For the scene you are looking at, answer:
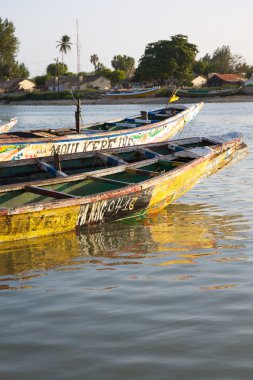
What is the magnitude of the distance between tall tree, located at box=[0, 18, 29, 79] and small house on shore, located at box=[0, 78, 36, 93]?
103 inches

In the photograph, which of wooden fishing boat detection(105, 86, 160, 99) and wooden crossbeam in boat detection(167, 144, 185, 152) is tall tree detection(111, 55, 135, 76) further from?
wooden crossbeam in boat detection(167, 144, 185, 152)

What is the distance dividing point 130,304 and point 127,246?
2.44 metres

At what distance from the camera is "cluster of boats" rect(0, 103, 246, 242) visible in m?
8.22

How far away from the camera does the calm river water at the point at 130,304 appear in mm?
4621

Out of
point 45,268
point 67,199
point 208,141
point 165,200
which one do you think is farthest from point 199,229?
point 208,141

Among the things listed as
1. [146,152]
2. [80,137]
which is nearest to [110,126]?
[80,137]

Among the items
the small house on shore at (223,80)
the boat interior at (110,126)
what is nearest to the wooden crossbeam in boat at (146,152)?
the boat interior at (110,126)

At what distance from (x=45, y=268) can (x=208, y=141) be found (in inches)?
247

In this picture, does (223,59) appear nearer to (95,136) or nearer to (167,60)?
(167,60)

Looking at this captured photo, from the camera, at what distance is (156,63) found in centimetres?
9238

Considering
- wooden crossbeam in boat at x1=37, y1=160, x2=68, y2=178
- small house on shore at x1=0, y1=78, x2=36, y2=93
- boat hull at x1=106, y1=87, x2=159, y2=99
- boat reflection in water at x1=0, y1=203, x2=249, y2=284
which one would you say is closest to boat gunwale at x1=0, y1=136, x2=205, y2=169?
wooden crossbeam in boat at x1=37, y1=160, x2=68, y2=178

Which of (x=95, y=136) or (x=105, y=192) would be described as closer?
(x=105, y=192)

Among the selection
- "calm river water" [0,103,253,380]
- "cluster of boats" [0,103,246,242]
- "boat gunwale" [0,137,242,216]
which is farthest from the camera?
"cluster of boats" [0,103,246,242]

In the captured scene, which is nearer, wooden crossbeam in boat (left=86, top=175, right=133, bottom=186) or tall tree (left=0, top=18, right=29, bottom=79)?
wooden crossbeam in boat (left=86, top=175, right=133, bottom=186)
